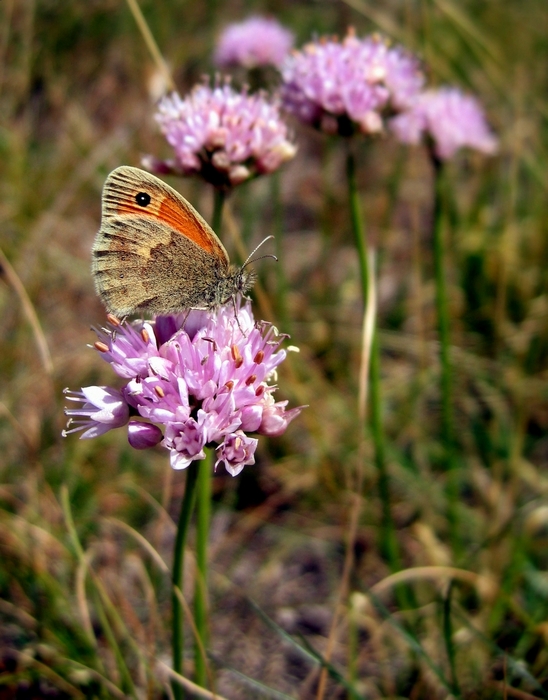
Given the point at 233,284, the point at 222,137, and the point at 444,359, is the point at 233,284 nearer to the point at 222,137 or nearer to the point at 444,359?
the point at 222,137

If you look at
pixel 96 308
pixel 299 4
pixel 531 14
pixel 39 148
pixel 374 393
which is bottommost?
pixel 374 393

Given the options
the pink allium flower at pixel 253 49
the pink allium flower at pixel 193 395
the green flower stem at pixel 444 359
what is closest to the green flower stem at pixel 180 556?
the pink allium flower at pixel 193 395

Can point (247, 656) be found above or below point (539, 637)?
below

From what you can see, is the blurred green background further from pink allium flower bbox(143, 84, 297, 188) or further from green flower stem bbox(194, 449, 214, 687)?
pink allium flower bbox(143, 84, 297, 188)

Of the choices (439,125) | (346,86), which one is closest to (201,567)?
(346,86)

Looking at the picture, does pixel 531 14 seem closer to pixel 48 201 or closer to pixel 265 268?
pixel 265 268

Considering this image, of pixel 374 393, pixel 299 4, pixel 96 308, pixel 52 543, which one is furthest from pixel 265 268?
pixel 299 4

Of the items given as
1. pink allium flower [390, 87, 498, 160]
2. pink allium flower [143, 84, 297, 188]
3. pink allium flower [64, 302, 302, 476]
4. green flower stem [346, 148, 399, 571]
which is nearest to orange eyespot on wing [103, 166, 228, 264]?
pink allium flower [143, 84, 297, 188]
